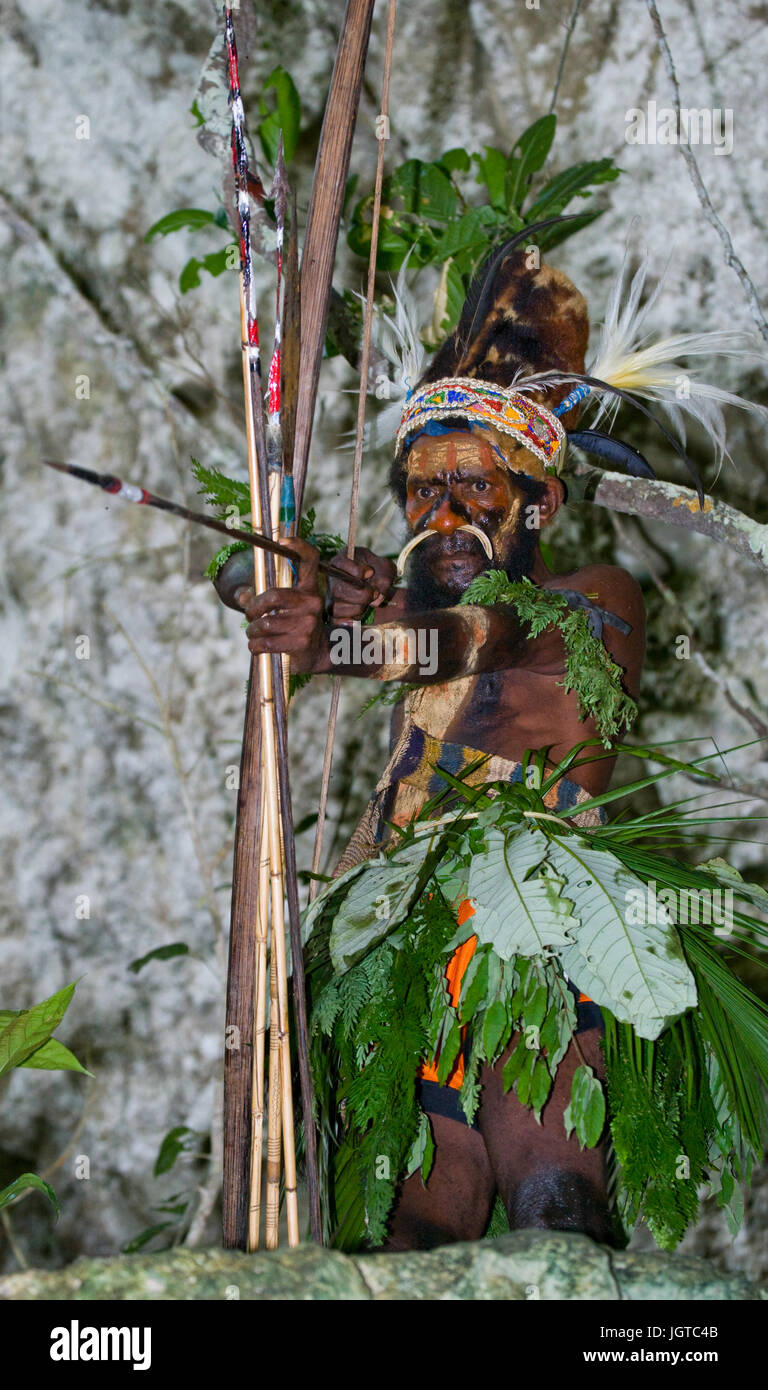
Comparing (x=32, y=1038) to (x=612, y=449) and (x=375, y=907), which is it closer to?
(x=375, y=907)

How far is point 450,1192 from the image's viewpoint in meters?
1.57

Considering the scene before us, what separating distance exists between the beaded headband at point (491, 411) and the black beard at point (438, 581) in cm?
13

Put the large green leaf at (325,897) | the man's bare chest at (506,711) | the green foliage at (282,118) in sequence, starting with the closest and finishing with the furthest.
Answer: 1. the large green leaf at (325,897)
2. the man's bare chest at (506,711)
3. the green foliage at (282,118)

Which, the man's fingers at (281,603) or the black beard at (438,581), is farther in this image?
the black beard at (438,581)

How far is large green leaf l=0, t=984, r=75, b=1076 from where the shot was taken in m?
1.31

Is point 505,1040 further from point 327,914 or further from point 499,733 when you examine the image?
point 499,733

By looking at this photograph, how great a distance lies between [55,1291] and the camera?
102 centimetres

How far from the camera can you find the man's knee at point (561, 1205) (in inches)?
53.0

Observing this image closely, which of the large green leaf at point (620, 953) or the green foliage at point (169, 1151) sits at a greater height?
the large green leaf at point (620, 953)

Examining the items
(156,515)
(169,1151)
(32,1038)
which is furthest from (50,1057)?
(156,515)

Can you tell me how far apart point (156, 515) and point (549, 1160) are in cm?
241

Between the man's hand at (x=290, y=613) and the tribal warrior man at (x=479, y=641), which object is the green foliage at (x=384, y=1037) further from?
the man's hand at (x=290, y=613)

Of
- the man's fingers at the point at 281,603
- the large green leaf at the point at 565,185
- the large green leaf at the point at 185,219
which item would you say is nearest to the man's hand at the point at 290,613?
the man's fingers at the point at 281,603

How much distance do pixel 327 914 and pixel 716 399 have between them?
1.06 metres
